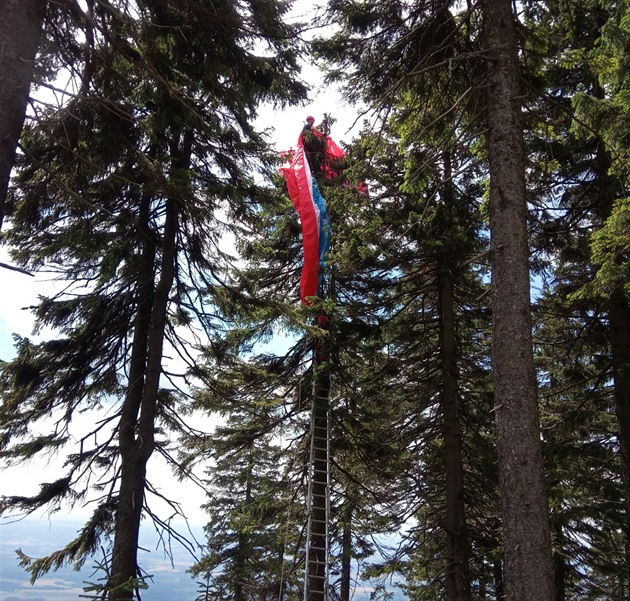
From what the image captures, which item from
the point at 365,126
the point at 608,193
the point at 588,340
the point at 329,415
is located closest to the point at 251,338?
the point at 329,415

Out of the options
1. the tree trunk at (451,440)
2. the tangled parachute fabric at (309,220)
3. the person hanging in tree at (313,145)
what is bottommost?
the tree trunk at (451,440)

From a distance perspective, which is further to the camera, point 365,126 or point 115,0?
point 365,126

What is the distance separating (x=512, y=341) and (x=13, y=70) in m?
5.26

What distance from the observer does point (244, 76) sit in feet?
24.7

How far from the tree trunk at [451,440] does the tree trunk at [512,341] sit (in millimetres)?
3222

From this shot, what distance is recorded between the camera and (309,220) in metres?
11.5

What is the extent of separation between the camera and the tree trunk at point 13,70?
4562mm

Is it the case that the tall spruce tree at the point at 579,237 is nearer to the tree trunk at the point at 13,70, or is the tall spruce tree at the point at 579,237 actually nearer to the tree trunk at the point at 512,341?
the tree trunk at the point at 512,341

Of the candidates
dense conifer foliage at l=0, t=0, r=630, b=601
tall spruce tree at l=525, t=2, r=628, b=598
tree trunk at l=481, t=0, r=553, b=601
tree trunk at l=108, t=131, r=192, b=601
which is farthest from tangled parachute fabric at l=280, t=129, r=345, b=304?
tree trunk at l=481, t=0, r=553, b=601

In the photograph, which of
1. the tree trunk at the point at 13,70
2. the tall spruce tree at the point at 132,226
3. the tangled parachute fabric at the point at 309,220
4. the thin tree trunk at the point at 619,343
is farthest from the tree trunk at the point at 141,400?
the thin tree trunk at the point at 619,343

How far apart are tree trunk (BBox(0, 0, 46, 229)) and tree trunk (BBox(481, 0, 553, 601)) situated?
4733mm

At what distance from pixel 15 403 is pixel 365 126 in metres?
6.91

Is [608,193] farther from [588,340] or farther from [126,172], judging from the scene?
[126,172]

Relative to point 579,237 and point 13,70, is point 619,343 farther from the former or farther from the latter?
point 13,70
